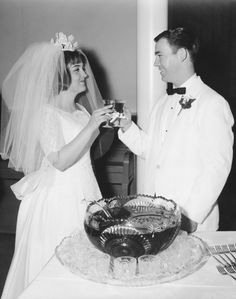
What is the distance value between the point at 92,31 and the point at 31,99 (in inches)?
115

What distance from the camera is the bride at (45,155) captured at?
8.54ft

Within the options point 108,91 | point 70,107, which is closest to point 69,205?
point 70,107

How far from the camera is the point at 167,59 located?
8.73 ft

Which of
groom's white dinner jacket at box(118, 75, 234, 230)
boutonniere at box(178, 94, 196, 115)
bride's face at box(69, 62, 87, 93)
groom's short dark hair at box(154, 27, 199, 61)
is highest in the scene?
groom's short dark hair at box(154, 27, 199, 61)

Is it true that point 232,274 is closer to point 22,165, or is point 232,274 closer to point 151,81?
point 22,165

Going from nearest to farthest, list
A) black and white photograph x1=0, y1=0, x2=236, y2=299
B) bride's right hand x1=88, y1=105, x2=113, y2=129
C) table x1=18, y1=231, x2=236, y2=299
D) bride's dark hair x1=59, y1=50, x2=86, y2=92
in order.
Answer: table x1=18, y1=231, x2=236, y2=299, black and white photograph x1=0, y1=0, x2=236, y2=299, bride's right hand x1=88, y1=105, x2=113, y2=129, bride's dark hair x1=59, y1=50, x2=86, y2=92

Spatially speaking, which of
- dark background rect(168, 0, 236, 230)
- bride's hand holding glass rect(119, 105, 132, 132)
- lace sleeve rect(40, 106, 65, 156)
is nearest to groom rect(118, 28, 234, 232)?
Result: bride's hand holding glass rect(119, 105, 132, 132)

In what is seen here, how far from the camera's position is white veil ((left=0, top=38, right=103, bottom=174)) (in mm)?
2670

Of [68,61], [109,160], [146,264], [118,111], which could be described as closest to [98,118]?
[118,111]

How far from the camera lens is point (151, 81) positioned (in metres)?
3.55

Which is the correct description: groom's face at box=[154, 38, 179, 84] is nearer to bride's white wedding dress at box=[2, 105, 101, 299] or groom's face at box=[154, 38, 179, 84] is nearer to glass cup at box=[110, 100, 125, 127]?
glass cup at box=[110, 100, 125, 127]

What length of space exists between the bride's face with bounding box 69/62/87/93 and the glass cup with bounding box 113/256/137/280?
1719mm

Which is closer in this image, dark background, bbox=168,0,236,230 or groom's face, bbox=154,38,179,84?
groom's face, bbox=154,38,179,84

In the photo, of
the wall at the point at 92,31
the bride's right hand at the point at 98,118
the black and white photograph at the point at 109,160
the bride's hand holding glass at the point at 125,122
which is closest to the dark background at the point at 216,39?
the black and white photograph at the point at 109,160
